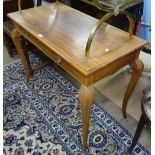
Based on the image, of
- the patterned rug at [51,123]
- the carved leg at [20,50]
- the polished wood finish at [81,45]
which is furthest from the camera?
the carved leg at [20,50]

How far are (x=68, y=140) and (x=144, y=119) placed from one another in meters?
0.62

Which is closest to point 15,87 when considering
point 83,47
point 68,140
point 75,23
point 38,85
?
point 38,85

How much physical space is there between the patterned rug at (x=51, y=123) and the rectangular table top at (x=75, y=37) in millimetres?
694

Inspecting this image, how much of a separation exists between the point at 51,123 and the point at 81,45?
2.46 feet

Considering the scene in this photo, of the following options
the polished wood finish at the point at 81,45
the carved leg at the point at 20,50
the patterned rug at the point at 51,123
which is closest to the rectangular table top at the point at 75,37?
the polished wood finish at the point at 81,45

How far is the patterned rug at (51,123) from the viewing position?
145 cm

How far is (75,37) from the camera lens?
128 centimetres

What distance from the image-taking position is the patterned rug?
1.45 metres

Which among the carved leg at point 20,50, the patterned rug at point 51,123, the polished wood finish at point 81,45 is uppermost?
the polished wood finish at point 81,45

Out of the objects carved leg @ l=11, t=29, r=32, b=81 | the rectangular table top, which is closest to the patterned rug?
carved leg @ l=11, t=29, r=32, b=81

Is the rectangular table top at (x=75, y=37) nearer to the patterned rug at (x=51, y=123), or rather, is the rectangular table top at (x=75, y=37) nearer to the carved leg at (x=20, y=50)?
the carved leg at (x=20, y=50)

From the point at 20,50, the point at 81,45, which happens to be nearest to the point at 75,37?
the point at 81,45

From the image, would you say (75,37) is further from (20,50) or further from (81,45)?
(20,50)

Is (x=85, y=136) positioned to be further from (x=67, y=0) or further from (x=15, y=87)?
(x=67, y=0)
